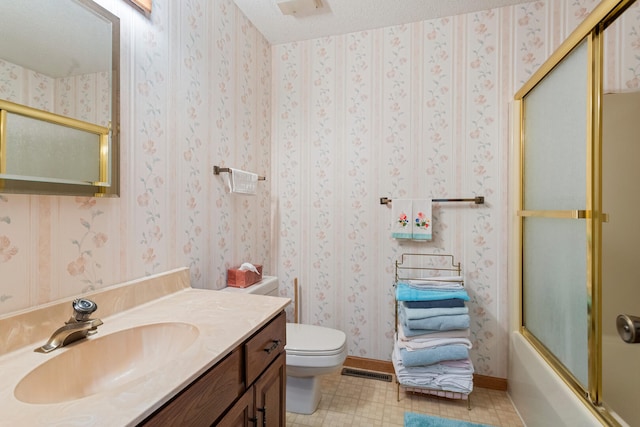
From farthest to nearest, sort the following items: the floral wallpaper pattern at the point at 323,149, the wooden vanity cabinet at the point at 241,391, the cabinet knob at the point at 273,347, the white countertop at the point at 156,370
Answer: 1. the floral wallpaper pattern at the point at 323,149
2. the cabinet knob at the point at 273,347
3. the wooden vanity cabinet at the point at 241,391
4. the white countertop at the point at 156,370

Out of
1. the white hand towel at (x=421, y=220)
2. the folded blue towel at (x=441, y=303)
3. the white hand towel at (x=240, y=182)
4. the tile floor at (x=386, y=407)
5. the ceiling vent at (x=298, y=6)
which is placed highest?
the ceiling vent at (x=298, y=6)

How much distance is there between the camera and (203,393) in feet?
2.36

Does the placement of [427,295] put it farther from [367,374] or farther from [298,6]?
[298,6]

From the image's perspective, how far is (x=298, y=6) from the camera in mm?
1879

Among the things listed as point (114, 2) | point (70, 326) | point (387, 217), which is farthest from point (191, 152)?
point (387, 217)

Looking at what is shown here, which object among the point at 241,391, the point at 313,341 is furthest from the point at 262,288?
the point at 241,391

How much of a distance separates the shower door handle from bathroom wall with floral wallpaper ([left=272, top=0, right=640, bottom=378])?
1.07m

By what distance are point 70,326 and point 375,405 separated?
1628mm

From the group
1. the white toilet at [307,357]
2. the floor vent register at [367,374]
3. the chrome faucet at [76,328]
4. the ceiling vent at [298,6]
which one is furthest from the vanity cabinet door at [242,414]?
the ceiling vent at [298,6]

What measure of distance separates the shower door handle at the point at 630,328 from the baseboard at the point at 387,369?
128cm

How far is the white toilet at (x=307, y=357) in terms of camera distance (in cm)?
159

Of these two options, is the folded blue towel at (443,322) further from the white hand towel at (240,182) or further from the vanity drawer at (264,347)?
the white hand towel at (240,182)

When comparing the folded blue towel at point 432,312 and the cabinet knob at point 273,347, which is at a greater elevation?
the cabinet knob at point 273,347

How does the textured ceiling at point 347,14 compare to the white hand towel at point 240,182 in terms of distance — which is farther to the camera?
the textured ceiling at point 347,14
